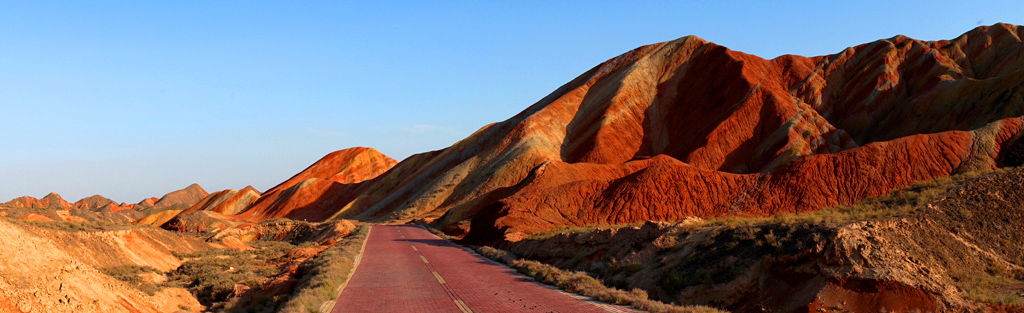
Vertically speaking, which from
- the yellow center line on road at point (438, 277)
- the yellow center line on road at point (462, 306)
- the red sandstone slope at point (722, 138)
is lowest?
the yellow center line on road at point (462, 306)

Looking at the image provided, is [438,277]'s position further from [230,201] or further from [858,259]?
[230,201]

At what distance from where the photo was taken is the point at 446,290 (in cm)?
1357

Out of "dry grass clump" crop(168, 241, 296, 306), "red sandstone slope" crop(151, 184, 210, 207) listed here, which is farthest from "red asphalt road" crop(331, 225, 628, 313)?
"red sandstone slope" crop(151, 184, 210, 207)

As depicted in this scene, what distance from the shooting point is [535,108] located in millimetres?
97062

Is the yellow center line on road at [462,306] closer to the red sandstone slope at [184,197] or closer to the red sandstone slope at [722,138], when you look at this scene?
the red sandstone slope at [722,138]

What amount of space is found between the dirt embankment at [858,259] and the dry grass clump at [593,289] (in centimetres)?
109

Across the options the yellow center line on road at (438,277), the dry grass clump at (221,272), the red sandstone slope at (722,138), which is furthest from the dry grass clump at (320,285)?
the red sandstone slope at (722,138)

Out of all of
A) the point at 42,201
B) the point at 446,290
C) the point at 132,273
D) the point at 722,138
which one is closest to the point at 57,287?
the point at 446,290

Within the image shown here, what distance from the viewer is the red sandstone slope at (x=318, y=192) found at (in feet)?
334

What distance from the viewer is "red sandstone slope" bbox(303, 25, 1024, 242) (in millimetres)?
40594

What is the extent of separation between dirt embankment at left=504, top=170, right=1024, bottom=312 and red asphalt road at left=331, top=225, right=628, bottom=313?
2485mm

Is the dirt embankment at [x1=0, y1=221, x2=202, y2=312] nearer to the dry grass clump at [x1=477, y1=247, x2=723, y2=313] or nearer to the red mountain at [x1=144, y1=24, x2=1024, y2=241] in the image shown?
the dry grass clump at [x1=477, y1=247, x2=723, y2=313]

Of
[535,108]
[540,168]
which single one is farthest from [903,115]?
Answer: [535,108]

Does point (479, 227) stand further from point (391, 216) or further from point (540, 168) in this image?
point (391, 216)
